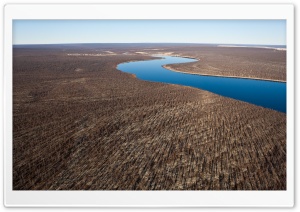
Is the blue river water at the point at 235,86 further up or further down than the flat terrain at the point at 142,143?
further up

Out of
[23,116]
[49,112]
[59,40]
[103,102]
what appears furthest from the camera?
[103,102]

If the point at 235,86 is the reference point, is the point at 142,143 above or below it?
below

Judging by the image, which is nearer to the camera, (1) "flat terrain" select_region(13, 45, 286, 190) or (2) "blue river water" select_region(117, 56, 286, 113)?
(1) "flat terrain" select_region(13, 45, 286, 190)

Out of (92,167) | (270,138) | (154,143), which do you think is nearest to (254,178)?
(270,138)

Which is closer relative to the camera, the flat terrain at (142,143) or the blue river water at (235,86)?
the flat terrain at (142,143)

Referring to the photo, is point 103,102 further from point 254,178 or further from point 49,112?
point 254,178

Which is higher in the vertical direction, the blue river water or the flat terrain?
the blue river water
